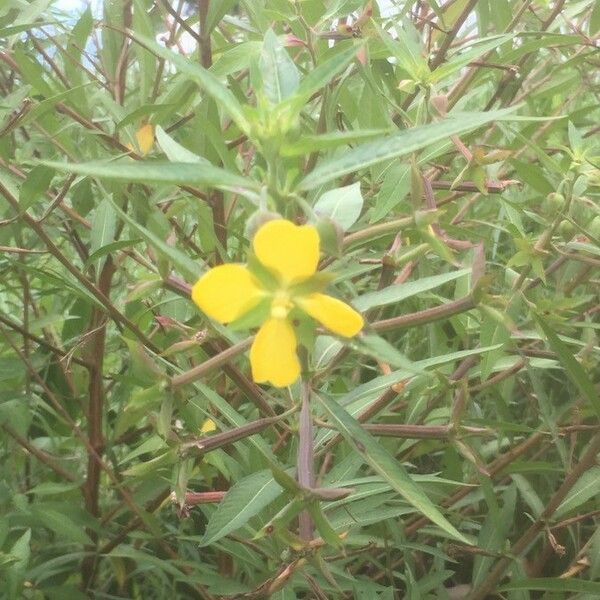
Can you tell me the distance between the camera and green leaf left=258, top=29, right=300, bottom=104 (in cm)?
52

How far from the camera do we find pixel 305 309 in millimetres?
435

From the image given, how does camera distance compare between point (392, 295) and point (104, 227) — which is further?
point (104, 227)

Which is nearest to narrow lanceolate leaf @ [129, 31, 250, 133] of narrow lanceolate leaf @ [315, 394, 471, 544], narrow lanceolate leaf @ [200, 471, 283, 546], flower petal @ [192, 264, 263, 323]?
flower petal @ [192, 264, 263, 323]

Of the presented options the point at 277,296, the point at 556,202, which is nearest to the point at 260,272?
the point at 277,296

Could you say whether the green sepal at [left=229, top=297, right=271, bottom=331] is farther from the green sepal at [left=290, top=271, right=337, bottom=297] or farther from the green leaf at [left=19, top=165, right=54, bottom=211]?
the green leaf at [left=19, top=165, right=54, bottom=211]

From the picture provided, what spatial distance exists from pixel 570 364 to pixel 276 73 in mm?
426

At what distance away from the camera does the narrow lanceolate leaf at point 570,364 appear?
2.45 feet

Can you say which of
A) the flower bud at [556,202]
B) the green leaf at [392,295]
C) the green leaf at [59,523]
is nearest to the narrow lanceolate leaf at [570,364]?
the flower bud at [556,202]

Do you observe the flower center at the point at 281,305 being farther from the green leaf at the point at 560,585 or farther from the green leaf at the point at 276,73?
the green leaf at the point at 560,585

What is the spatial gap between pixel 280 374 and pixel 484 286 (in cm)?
20

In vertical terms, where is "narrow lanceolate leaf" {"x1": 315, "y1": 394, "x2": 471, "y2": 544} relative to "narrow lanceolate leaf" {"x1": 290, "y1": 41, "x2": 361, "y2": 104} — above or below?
below

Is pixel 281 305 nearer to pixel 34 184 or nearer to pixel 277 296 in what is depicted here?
pixel 277 296

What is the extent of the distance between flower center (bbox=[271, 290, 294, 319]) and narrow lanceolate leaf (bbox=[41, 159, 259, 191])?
0.21 feet

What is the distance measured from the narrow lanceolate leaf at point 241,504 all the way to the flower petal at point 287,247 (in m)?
0.30
